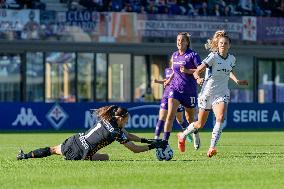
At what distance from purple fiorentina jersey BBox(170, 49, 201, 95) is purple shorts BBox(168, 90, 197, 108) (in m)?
0.07

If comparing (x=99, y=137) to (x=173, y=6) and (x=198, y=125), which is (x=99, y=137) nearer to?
(x=198, y=125)

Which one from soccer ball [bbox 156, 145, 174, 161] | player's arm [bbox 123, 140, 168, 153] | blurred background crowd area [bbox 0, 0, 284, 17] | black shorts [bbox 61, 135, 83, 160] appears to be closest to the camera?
black shorts [bbox 61, 135, 83, 160]

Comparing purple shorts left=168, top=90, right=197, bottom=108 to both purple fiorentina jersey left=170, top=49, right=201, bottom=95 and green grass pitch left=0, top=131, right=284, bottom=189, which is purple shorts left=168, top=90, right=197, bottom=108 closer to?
purple fiorentina jersey left=170, top=49, right=201, bottom=95

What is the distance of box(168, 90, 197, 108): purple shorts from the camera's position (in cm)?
2011

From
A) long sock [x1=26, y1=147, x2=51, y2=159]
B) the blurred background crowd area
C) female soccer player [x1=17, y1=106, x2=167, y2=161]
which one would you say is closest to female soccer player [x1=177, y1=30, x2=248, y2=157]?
female soccer player [x1=17, y1=106, x2=167, y2=161]

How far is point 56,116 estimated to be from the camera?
36.2 metres

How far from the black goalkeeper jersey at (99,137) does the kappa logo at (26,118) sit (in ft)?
65.8

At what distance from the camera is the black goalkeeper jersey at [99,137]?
51.3ft

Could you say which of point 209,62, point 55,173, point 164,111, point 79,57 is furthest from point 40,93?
point 55,173

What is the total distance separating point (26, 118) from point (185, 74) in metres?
16.4

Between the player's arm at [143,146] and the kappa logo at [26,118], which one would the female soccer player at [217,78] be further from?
the kappa logo at [26,118]

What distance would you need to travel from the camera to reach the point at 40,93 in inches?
1682

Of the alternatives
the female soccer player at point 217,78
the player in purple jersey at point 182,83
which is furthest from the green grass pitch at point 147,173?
the player in purple jersey at point 182,83

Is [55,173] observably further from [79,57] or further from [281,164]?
[79,57]
